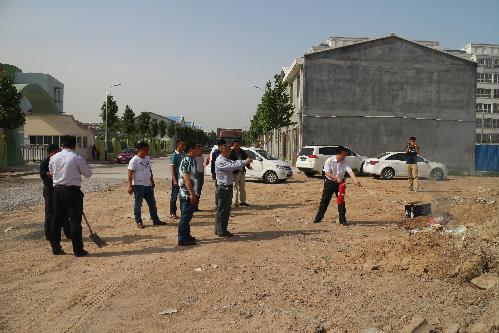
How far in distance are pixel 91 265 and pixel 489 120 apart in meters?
84.9

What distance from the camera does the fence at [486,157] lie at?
33031 mm

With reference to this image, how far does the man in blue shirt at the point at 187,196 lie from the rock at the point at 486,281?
14.3ft

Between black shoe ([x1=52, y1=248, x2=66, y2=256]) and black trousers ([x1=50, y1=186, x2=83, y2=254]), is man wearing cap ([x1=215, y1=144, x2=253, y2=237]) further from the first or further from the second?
A: black shoe ([x1=52, y1=248, x2=66, y2=256])

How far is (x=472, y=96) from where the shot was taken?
3231 cm

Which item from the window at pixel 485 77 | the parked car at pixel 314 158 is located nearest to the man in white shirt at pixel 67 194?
the parked car at pixel 314 158

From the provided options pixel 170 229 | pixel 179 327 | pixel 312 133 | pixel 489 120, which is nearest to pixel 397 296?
pixel 179 327

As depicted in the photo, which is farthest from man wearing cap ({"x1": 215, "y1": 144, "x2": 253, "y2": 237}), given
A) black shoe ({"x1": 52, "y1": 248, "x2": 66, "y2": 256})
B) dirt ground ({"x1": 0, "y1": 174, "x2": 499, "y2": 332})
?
black shoe ({"x1": 52, "y1": 248, "x2": 66, "y2": 256})

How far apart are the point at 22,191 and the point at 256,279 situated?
13.5 meters

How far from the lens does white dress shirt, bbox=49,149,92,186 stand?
7.09 metres

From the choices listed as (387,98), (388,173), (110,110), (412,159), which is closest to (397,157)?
(388,173)

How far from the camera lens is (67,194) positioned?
709 centimetres

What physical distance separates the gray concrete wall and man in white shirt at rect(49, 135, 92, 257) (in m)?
25.5

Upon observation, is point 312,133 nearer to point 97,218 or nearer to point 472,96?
point 472,96

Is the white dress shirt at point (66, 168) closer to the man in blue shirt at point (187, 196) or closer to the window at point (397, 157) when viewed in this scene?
the man in blue shirt at point (187, 196)
